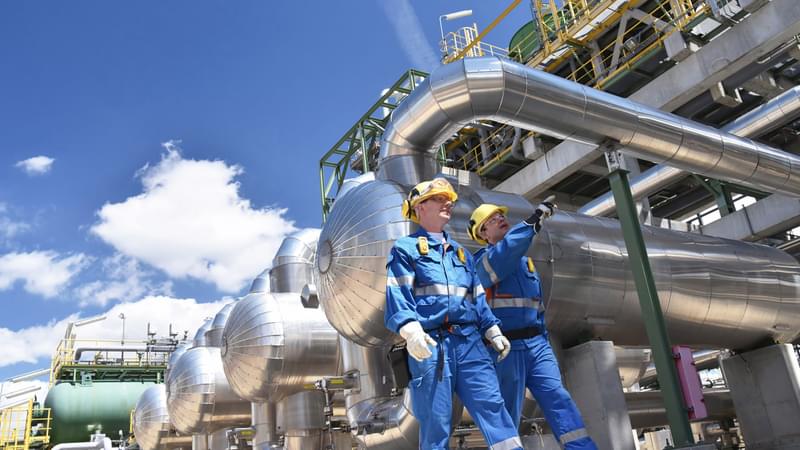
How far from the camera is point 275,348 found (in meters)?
8.20

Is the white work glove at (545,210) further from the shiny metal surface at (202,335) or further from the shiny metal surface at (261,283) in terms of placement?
the shiny metal surface at (202,335)

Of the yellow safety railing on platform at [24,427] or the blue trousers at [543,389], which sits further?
the yellow safety railing on platform at [24,427]

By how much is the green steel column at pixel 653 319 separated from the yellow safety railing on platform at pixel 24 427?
20.7m

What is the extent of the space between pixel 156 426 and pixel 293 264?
656cm

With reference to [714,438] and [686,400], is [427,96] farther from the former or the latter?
[714,438]

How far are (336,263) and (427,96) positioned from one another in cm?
169

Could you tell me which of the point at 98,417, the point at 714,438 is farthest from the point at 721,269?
the point at 98,417

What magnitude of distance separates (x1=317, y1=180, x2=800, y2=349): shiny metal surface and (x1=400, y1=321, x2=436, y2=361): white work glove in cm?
200

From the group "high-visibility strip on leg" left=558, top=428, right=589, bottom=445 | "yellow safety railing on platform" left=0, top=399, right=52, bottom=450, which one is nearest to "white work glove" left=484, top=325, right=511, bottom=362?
"high-visibility strip on leg" left=558, top=428, right=589, bottom=445

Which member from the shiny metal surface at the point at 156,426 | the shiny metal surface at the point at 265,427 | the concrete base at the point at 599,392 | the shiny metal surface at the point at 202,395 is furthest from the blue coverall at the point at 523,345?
the shiny metal surface at the point at 156,426

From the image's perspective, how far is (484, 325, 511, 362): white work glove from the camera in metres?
3.70

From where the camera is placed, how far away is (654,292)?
17.4ft

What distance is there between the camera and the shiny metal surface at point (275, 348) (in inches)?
324

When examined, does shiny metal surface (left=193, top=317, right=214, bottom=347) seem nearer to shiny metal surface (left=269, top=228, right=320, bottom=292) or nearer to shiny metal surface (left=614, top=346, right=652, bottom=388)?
shiny metal surface (left=269, top=228, right=320, bottom=292)
